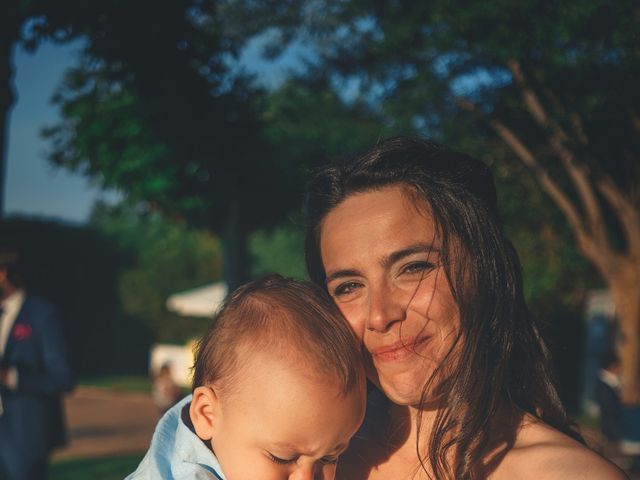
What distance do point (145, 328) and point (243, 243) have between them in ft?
52.8

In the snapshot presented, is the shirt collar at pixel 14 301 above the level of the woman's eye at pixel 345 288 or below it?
above

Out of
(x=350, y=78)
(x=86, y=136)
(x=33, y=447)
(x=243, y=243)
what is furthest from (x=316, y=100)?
(x=33, y=447)

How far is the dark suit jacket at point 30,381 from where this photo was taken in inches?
191

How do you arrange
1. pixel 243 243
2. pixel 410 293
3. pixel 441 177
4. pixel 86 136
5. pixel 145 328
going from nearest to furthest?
1. pixel 410 293
2. pixel 441 177
3. pixel 86 136
4. pixel 243 243
5. pixel 145 328

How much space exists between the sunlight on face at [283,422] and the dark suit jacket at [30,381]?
330 cm

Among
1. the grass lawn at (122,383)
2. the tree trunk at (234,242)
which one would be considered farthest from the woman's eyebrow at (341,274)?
the grass lawn at (122,383)

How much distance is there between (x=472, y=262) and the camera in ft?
6.39

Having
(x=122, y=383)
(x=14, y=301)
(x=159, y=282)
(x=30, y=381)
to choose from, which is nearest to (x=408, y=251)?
(x=30, y=381)

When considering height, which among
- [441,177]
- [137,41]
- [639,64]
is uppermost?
[137,41]

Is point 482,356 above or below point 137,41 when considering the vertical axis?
below

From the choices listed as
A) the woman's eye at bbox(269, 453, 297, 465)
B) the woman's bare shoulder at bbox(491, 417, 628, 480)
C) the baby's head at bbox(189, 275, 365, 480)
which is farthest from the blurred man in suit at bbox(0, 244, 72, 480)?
the woman's bare shoulder at bbox(491, 417, 628, 480)

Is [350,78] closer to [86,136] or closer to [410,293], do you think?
[86,136]

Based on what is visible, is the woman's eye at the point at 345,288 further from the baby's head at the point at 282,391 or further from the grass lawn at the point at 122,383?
the grass lawn at the point at 122,383

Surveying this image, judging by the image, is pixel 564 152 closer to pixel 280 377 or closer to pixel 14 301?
pixel 14 301
